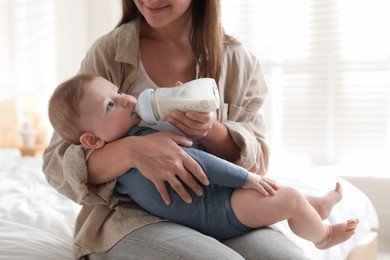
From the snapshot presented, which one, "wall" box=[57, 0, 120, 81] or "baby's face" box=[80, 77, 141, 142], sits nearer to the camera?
"baby's face" box=[80, 77, 141, 142]

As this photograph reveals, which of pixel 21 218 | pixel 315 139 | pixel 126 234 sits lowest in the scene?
pixel 315 139

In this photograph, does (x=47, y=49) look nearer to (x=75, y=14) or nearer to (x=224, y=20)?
(x=75, y=14)

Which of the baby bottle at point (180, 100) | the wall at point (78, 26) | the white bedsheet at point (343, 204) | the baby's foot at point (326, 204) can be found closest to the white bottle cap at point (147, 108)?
the baby bottle at point (180, 100)

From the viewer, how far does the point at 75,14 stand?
377cm

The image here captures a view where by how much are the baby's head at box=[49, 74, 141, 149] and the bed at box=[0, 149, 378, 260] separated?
30 cm

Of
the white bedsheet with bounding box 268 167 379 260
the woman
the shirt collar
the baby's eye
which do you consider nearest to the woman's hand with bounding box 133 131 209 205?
the woman

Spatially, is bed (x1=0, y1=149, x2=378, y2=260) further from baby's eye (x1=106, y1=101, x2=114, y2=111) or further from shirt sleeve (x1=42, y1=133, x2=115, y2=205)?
baby's eye (x1=106, y1=101, x2=114, y2=111)

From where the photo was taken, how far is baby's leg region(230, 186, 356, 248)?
3.80 feet

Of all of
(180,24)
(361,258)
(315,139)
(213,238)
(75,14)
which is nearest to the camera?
(213,238)

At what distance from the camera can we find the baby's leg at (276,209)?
1158 millimetres

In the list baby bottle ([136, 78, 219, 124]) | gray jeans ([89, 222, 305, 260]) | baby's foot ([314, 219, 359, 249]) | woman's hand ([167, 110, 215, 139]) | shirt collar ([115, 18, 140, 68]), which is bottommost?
baby's foot ([314, 219, 359, 249])

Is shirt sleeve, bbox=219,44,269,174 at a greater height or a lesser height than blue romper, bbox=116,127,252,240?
greater

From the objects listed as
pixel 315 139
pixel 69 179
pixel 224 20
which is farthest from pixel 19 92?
pixel 69 179

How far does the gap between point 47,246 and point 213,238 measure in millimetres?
447
